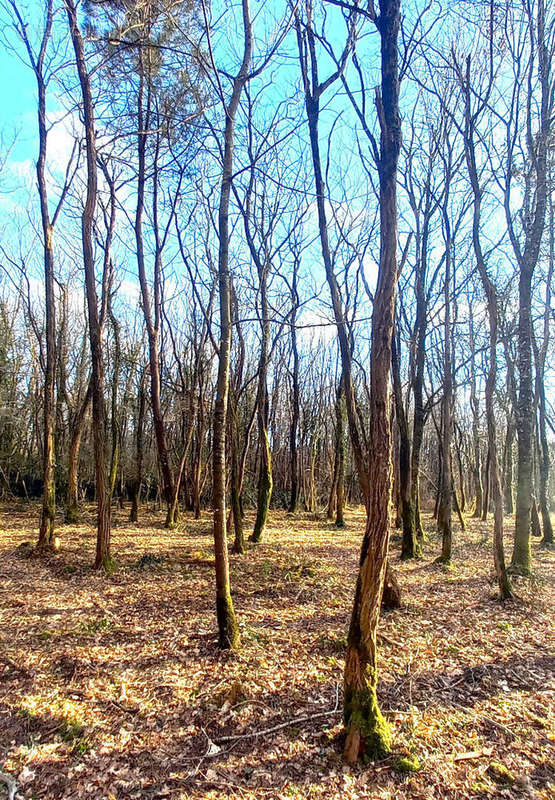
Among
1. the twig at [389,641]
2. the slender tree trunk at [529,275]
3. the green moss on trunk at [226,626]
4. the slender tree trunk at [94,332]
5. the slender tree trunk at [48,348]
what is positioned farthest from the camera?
the slender tree trunk at [48,348]

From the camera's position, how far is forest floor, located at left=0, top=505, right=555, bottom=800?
10.2ft

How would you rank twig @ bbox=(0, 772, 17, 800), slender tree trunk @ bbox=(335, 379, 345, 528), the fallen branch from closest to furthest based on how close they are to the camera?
twig @ bbox=(0, 772, 17, 800) < the fallen branch < slender tree trunk @ bbox=(335, 379, 345, 528)

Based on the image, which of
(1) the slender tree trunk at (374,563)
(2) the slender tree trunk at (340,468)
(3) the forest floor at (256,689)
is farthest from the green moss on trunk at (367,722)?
(2) the slender tree trunk at (340,468)

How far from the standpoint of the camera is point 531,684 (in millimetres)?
4375

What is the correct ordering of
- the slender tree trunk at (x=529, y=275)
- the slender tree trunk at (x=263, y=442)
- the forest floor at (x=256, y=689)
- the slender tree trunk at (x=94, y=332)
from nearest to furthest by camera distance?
1. the forest floor at (x=256, y=689)
2. the slender tree trunk at (x=94, y=332)
3. the slender tree trunk at (x=529, y=275)
4. the slender tree trunk at (x=263, y=442)

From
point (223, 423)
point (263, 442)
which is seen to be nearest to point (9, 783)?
point (223, 423)

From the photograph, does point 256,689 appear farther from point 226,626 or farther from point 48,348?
point 48,348

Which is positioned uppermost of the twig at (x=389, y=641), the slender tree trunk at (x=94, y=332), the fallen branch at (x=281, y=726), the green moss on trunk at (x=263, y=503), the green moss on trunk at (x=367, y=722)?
the slender tree trunk at (x=94, y=332)

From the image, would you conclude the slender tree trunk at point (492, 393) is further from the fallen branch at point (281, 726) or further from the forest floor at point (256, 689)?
the fallen branch at point (281, 726)

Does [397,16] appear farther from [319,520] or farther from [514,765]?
[319,520]

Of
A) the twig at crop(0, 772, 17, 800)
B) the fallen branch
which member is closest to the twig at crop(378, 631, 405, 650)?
the fallen branch

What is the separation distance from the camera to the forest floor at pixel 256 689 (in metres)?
3.11

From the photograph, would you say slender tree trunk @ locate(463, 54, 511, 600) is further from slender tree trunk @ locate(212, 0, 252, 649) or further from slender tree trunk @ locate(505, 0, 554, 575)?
slender tree trunk @ locate(212, 0, 252, 649)

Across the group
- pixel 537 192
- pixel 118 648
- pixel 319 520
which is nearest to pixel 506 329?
pixel 537 192
